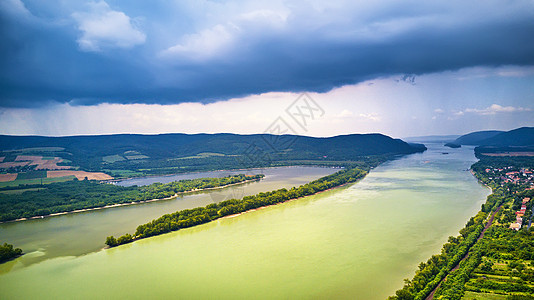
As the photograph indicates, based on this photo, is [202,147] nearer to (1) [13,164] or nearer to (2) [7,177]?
(1) [13,164]

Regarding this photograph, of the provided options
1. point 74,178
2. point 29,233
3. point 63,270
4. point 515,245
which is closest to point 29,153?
point 74,178

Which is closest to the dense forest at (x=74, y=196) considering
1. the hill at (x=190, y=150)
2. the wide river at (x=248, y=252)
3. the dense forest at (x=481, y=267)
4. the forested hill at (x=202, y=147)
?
the wide river at (x=248, y=252)

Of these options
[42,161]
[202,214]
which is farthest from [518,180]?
[42,161]

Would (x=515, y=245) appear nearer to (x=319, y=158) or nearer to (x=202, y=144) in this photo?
(x=319, y=158)

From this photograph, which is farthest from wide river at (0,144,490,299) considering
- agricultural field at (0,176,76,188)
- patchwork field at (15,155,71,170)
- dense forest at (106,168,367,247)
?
patchwork field at (15,155,71,170)

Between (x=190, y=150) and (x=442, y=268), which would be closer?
(x=442, y=268)

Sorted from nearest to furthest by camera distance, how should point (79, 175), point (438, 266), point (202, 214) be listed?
point (438, 266) → point (202, 214) → point (79, 175)

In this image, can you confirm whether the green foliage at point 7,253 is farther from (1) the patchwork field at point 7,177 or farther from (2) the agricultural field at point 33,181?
(1) the patchwork field at point 7,177
